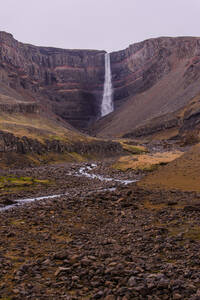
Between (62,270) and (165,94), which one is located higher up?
(165,94)

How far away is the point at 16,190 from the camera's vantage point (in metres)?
40.1

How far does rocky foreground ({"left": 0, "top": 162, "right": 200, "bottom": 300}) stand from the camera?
11.1 m

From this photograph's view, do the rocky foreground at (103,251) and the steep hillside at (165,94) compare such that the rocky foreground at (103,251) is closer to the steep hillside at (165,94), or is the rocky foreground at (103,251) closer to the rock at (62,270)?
the rock at (62,270)

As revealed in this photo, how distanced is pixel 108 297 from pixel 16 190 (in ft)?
102

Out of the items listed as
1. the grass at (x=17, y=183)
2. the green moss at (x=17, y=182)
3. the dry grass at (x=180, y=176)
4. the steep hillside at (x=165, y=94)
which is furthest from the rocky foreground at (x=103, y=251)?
the steep hillside at (x=165, y=94)

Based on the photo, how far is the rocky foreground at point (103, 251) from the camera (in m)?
11.1

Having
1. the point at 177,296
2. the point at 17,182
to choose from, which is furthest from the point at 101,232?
the point at 17,182

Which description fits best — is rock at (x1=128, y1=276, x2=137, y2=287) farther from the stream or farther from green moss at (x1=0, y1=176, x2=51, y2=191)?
green moss at (x1=0, y1=176, x2=51, y2=191)

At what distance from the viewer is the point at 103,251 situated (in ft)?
48.8

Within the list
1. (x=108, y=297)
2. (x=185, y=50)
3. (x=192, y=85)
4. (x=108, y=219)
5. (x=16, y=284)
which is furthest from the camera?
(x=185, y=50)

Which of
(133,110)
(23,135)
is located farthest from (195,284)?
(133,110)

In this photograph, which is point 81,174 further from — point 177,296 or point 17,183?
point 177,296

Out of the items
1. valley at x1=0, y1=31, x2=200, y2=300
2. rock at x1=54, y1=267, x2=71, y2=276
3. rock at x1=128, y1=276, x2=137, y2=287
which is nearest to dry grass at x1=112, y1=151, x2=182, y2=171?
valley at x1=0, y1=31, x2=200, y2=300

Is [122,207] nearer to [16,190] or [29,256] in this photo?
[29,256]
